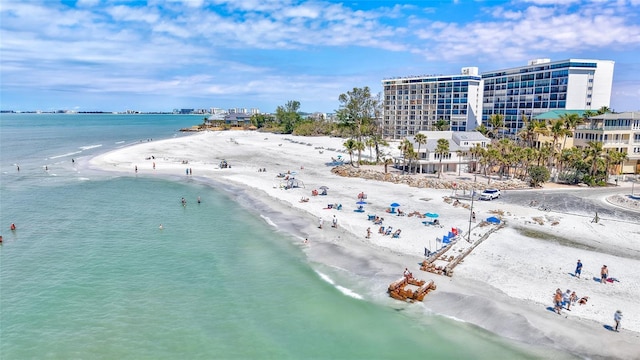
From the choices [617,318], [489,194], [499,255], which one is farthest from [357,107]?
[617,318]

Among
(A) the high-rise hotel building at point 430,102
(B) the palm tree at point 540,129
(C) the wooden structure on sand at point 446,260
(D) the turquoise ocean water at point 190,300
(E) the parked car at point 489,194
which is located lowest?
(D) the turquoise ocean water at point 190,300

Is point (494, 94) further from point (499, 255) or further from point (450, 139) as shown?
point (499, 255)

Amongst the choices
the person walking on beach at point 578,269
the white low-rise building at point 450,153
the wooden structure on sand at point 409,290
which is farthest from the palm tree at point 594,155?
the wooden structure on sand at point 409,290

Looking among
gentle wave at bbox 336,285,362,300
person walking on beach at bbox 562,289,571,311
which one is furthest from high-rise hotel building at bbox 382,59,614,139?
gentle wave at bbox 336,285,362,300

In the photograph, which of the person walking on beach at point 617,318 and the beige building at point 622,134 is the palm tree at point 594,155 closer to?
the beige building at point 622,134

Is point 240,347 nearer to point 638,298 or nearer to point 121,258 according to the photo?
point 121,258

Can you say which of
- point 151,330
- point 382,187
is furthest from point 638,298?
point 382,187

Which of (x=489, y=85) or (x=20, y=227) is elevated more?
(x=489, y=85)
